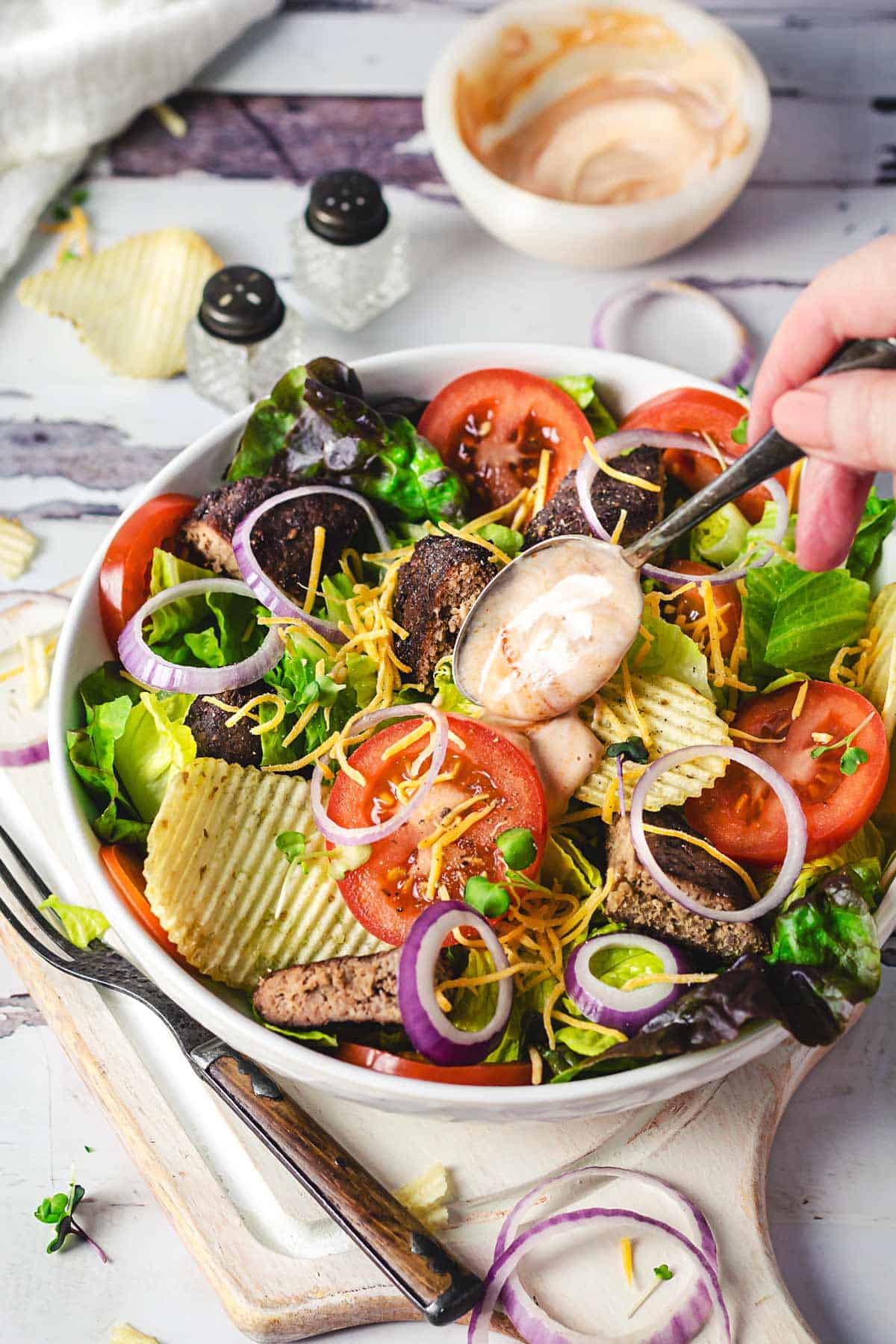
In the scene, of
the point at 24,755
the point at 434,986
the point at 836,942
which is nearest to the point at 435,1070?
the point at 434,986

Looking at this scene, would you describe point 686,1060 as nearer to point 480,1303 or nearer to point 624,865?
point 624,865

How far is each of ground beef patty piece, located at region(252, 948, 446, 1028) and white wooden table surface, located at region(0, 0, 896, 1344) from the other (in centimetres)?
86

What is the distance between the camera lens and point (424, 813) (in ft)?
10.1

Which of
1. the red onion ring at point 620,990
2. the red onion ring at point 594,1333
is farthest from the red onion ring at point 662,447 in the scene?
the red onion ring at point 594,1333

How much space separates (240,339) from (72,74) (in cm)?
171

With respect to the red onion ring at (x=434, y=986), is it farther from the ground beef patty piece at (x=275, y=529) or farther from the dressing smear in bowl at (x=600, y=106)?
the dressing smear in bowl at (x=600, y=106)

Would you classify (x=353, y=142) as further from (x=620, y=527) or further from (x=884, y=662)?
(x=884, y=662)

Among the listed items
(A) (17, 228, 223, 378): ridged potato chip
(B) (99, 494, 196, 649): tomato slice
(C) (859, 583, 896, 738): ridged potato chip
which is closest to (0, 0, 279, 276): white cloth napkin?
(A) (17, 228, 223, 378): ridged potato chip

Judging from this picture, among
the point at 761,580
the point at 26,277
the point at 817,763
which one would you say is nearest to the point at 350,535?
the point at 761,580

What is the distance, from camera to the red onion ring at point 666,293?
192 inches

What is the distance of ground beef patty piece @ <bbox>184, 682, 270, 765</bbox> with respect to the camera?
3275 millimetres

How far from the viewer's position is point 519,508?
3762 mm

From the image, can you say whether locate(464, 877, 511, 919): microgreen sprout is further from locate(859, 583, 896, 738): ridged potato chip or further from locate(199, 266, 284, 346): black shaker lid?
locate(199, 266, 284, 346): black shaker lid

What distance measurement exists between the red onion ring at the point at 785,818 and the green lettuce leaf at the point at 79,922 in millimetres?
1468
